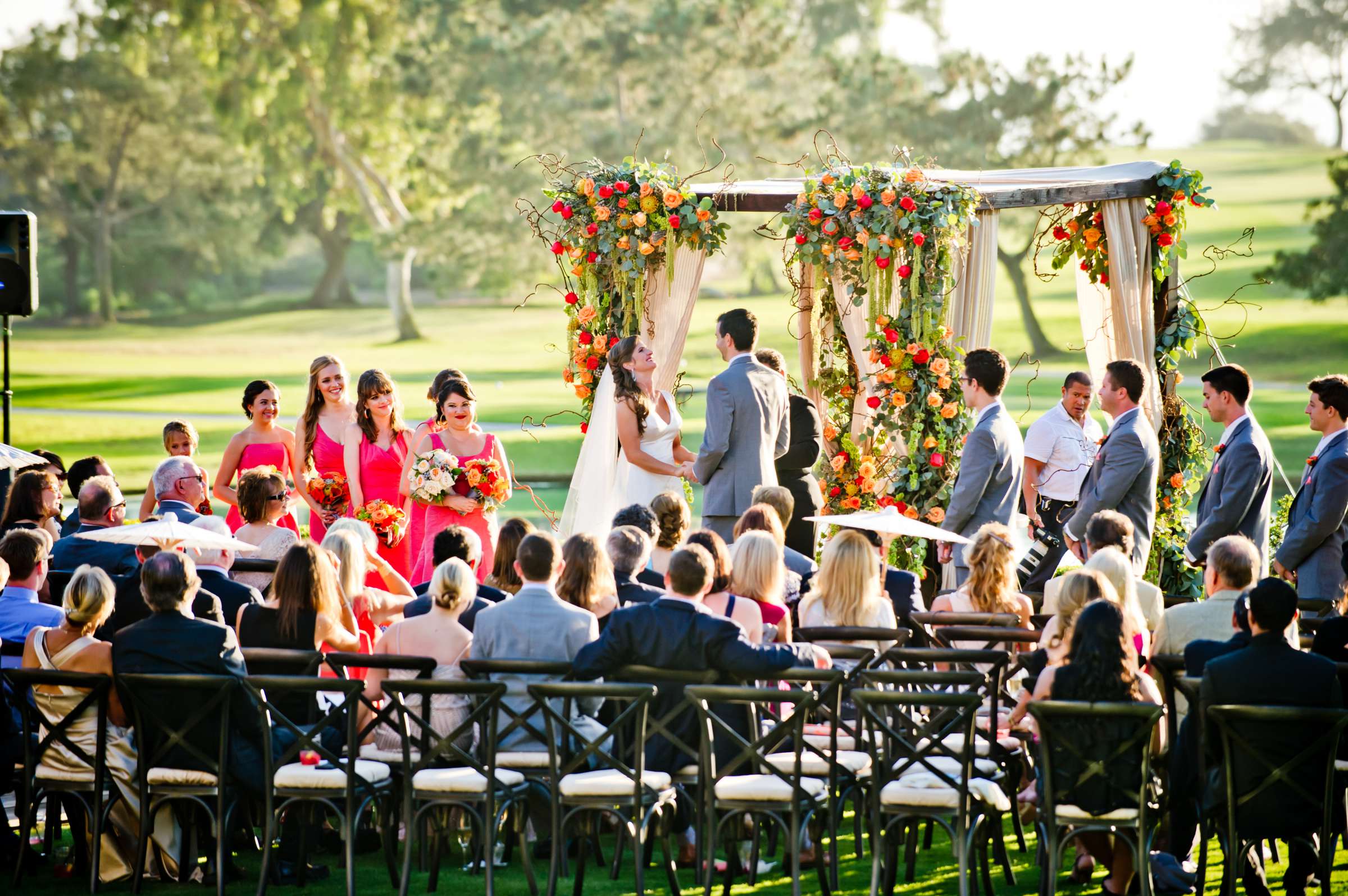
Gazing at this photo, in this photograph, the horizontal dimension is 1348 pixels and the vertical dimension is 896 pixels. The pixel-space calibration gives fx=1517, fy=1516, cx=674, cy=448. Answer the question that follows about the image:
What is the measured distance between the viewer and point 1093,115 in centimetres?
3041

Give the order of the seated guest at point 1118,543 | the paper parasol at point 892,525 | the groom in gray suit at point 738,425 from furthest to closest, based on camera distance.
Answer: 1. the groom in gray suit at point 738,425
2. the paper parasol at point 892,525
3. the seated guest at point 1118,543

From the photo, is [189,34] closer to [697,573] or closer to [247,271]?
[247,271]

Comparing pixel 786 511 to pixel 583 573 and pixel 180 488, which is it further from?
pixel 180 488

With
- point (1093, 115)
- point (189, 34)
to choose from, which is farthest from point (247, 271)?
point (1093, 115)

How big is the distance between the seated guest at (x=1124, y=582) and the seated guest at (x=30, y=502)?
5227 mm

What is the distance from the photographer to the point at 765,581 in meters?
5.92

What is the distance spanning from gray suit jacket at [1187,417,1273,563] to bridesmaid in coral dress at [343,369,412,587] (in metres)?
4.36

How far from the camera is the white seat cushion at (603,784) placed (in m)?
5.25

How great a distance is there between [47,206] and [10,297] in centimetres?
4110

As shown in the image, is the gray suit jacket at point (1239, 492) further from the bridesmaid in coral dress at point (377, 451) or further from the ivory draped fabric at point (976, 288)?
the bridesmaid in coral dress at point (377, 451)

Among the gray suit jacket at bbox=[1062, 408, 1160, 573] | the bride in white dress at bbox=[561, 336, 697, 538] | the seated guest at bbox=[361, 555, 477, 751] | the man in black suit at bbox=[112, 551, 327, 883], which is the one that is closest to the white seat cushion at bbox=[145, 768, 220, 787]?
the man in black suit at bbox=[112, 551, 327, 883]

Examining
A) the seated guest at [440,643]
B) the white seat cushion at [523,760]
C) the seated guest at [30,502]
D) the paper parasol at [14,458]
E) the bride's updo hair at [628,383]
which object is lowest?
the white seat cushion at [523,760]

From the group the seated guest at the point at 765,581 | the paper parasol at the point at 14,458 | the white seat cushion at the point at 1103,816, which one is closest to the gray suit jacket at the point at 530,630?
the seated guest at the point at 765,581

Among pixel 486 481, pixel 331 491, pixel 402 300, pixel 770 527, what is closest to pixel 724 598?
pixel 770 527
